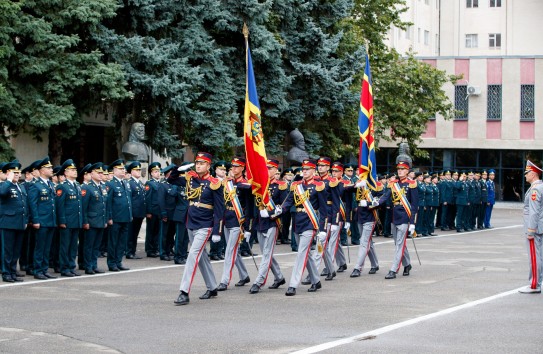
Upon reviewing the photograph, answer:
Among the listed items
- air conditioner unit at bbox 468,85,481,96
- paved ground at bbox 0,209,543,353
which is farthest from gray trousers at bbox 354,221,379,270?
air conditioner unit at bbox 468,85,481,96

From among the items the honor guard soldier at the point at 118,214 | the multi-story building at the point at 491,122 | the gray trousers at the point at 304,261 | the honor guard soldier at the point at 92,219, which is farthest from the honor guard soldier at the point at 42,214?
the multi-story building at the point at 491,122

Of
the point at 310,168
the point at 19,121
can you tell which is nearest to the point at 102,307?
the point at 310,168

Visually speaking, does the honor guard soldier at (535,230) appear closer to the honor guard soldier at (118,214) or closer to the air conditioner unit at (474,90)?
the honor guard soldier at (118,214)

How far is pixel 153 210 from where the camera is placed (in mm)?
21016

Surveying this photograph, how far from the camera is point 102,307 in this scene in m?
13.3

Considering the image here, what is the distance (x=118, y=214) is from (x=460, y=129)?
40752 millimetres

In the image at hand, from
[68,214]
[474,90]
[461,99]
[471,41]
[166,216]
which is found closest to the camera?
[68,214]

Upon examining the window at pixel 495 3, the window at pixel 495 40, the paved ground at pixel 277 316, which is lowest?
the paved ground at pixel 277 316

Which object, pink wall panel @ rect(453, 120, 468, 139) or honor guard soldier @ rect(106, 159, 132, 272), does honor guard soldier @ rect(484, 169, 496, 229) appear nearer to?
honor guard soldier @ rect(106, 159, 132, 272)

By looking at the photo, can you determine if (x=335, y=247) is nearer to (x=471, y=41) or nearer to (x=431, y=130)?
(x=431, y=130)

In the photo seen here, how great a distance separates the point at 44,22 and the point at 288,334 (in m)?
15.2

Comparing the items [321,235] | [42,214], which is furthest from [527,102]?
[42,214]

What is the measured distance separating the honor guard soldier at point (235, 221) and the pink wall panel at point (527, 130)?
42.1 m

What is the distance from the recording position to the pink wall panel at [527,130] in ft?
183
